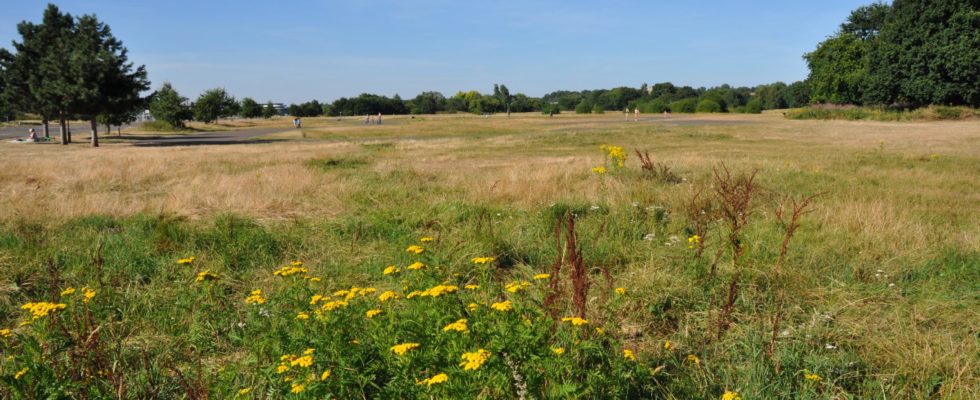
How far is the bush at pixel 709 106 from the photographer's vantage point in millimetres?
87938

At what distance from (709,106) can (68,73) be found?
264 feet

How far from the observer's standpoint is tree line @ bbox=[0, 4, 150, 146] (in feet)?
90.5

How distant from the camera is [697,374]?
335 cm

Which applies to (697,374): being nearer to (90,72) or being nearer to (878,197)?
(878,197)

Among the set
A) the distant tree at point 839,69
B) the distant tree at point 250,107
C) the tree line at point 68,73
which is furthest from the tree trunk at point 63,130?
the distant tree at point 839,69

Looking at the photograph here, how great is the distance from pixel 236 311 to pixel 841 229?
603 cm

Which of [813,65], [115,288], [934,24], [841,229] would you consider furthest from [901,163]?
[813,65]

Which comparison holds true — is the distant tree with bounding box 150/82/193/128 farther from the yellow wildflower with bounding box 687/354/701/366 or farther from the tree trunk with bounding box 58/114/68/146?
the yellow wildflower with bounding box 687/354/701/366

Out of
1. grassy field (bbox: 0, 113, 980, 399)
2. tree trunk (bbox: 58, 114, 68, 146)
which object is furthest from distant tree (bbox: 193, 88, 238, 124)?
grassy field (bbox: 0, 113, 980, 399)

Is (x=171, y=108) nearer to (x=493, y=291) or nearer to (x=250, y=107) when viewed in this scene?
(x=250, y=107)

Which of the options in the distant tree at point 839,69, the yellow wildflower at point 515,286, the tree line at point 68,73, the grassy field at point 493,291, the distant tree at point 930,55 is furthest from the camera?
the distant tree at point 839,69

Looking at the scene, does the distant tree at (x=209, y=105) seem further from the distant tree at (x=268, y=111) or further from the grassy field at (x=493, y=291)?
the grassy field at (x=493, y=291)

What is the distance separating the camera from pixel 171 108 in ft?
169

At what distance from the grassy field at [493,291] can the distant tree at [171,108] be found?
45.8m
